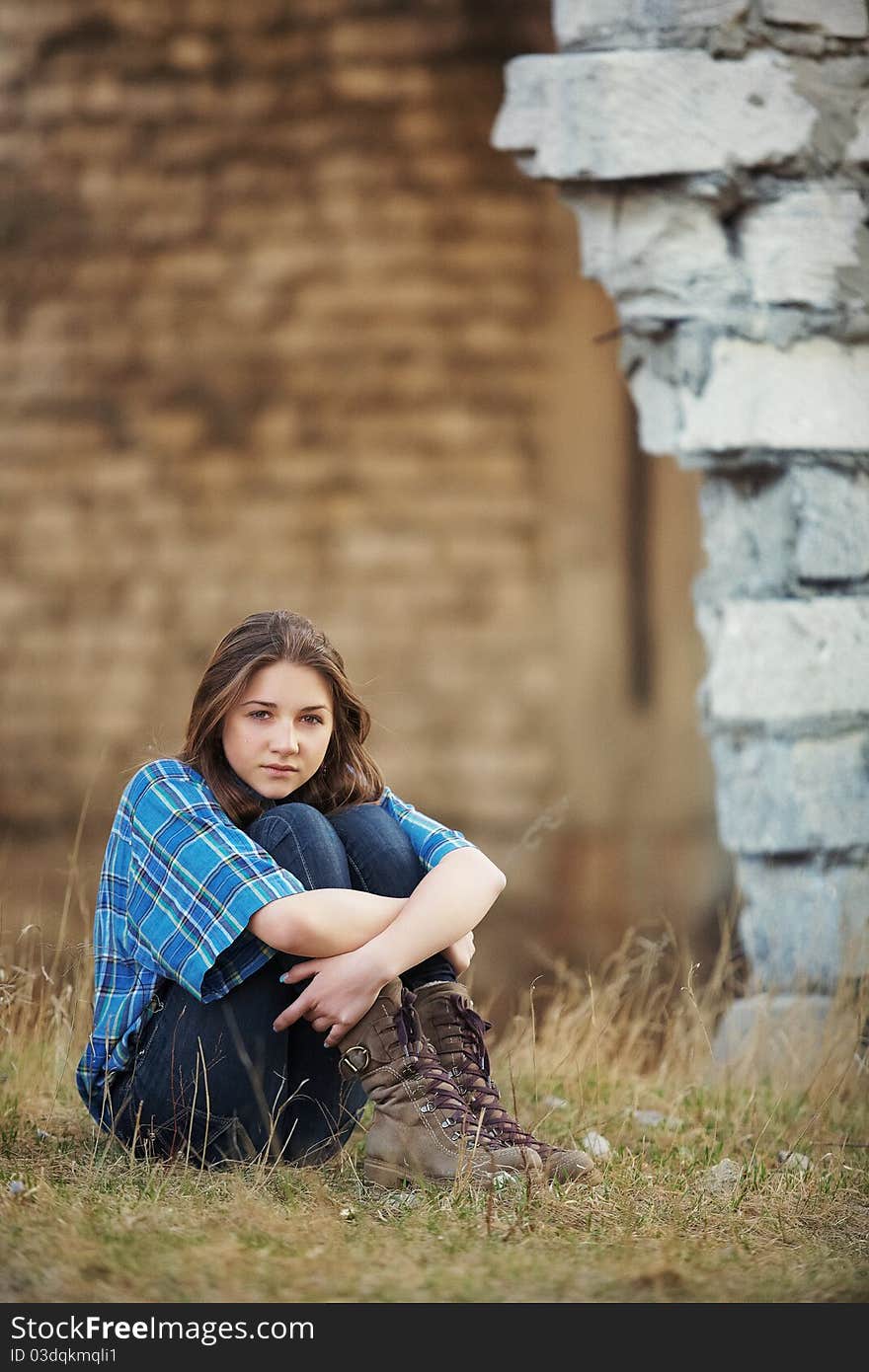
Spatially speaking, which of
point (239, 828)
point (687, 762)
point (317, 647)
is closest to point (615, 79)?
point (317, 647)

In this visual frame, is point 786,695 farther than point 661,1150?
Yes

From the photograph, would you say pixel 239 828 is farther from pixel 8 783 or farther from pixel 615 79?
pixel 8 783

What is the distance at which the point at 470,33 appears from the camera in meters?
5.52

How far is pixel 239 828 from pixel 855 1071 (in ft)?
5.04

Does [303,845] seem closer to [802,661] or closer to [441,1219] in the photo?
[441,1219]

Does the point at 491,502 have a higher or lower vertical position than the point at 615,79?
lower

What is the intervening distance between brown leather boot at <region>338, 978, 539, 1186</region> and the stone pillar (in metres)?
1.23

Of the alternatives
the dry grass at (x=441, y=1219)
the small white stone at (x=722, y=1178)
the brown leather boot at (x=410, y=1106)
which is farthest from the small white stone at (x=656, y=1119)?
the brown leather boot at (x=410, y=1106)

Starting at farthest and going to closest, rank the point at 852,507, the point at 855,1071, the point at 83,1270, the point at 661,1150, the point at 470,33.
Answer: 1. the point at 470,33
2. the point at 852,507
3. the point at 855,1071
4. the point at 661,1150
5. the point at 83,1270

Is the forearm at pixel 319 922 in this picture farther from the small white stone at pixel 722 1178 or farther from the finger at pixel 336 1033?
the small white stone at pixel 722 1178

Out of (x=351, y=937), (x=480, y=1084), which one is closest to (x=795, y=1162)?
(x=480, y=1084)

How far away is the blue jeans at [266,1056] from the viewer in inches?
87.5

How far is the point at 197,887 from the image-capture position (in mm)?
2199

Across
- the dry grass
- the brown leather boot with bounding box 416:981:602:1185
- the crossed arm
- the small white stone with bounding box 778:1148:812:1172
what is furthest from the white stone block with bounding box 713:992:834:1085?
the crossed arm
